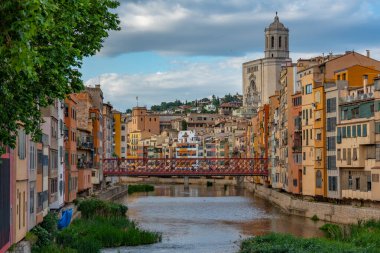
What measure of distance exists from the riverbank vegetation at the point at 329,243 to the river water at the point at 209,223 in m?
3.25

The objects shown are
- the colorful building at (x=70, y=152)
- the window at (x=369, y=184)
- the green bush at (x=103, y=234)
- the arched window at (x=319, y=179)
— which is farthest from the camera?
the arched window at (x=319, y=179)

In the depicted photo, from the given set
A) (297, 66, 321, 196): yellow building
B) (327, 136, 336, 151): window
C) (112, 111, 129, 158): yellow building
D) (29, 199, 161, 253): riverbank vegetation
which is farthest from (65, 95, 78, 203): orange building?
(112, 111, 129, 158): yellow building

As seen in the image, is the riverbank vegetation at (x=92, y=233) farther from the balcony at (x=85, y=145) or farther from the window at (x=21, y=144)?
the balcony at (x=85, y=145)

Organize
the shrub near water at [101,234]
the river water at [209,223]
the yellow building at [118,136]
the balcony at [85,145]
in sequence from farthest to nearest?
the yellow building at [118,136] → the balcony at [85,145] → the river water at [209,223] → the shrub near water at [101,234]

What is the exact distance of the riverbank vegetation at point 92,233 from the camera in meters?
33.7

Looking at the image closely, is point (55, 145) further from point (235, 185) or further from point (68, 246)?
point (235, 185)

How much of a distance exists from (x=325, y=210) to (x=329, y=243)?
21834 millimetres

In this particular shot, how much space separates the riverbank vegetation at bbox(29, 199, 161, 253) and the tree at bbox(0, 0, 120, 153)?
12.7 meters

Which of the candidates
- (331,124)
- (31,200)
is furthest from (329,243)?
(331,124)

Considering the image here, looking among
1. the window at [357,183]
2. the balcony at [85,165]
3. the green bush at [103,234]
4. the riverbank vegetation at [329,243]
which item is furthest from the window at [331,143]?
the balcony at [85,165]

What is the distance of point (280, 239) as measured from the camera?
39.2m

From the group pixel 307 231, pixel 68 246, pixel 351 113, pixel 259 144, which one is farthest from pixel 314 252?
pixel 259 144

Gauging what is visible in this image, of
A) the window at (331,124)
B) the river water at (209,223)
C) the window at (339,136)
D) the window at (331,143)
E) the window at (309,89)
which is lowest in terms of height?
the river water at (209,223)

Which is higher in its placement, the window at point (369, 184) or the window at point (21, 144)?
the window at point (21, 144)
